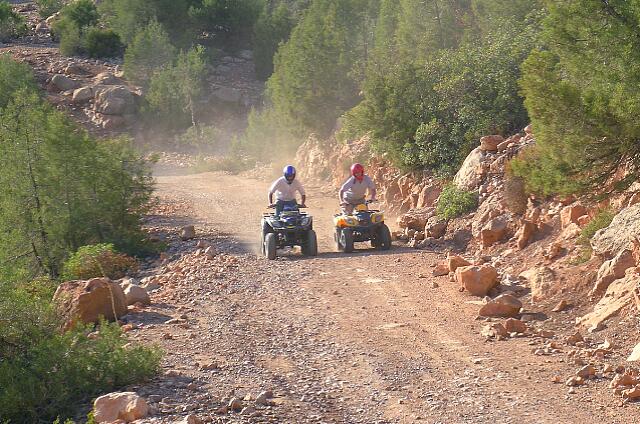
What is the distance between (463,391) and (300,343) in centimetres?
309

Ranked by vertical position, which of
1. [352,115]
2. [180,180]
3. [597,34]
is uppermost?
[597,34]

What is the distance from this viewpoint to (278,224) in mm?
19047

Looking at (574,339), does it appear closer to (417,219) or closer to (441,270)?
(441,270)

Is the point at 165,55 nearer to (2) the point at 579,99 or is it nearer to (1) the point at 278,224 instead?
(1) the point at 278,224

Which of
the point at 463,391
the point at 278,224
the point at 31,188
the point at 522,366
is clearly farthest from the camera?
the point at 31,188

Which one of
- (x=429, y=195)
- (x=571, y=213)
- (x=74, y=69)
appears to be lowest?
(x=429, y=195)

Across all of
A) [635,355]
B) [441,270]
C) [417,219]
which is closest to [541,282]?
[441,270]

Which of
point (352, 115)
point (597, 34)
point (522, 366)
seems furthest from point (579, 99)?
point (352, 115)

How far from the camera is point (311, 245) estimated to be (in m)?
19.0

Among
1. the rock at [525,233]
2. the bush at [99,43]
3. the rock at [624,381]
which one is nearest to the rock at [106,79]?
the bush at [99,43]

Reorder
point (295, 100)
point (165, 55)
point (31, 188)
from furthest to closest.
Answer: point (165, 55) → point (295, 100) → point (31, 188)

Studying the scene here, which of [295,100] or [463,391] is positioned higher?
[295,100]

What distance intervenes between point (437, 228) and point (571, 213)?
4.38 meters

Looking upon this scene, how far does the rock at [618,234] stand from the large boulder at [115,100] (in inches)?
1869
